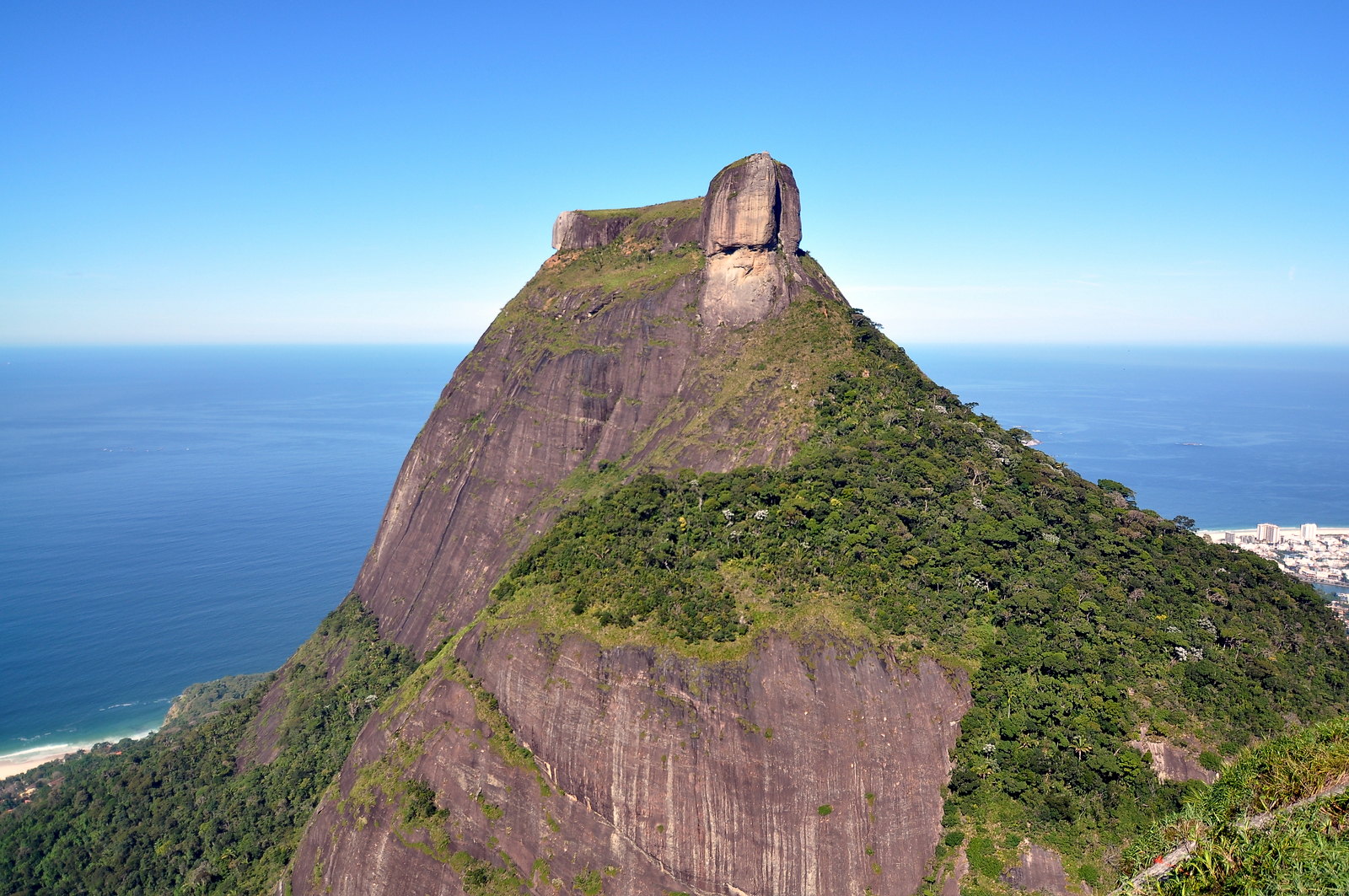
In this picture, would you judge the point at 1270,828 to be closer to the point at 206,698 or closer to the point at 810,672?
the point at 810,672

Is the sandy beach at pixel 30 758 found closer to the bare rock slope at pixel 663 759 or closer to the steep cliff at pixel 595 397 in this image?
the steep cliff at pixel 595 397

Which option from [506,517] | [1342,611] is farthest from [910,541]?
[1342,611]

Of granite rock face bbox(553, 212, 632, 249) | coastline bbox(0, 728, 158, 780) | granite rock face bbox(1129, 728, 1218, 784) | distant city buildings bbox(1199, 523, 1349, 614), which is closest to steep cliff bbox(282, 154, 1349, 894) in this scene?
granite rock face bbox(1129, 728, 1218, 784)

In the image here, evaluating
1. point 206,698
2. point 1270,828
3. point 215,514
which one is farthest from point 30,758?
point 1270,828

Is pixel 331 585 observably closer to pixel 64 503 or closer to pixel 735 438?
pixel 64 503

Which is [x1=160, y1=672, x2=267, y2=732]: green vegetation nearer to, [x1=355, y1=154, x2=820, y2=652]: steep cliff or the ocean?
the ocean

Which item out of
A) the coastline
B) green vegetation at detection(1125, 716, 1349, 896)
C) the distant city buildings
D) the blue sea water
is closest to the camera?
green vegetation at detection(1125, 716, 1349, 896)
